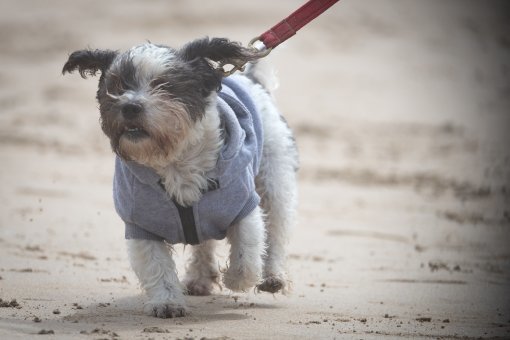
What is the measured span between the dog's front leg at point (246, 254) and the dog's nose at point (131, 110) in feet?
3.26

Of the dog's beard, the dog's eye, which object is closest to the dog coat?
the dog's beard

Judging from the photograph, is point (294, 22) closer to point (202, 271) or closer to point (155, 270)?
point (155, 270)

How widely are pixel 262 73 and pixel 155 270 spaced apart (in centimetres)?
205

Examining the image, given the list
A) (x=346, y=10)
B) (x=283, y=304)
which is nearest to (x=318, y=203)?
(x=283, y=304)

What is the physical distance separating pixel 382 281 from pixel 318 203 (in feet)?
14.0

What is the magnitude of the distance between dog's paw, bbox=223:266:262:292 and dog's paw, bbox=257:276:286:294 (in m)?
0.38

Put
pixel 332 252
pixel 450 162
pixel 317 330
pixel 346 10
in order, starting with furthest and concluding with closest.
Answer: pixel 346 10 < pixel 450 162 < pixel 332 252 < pixel 317 330

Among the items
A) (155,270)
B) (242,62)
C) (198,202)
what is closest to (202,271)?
(155,270)

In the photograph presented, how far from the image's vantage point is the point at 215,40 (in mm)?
5160

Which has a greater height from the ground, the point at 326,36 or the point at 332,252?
the point at 326,36

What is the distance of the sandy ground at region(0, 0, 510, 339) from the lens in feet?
17.3

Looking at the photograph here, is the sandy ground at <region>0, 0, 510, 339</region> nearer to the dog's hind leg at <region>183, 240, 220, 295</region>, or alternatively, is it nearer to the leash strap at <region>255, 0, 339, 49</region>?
the dog's hind leg at <region>183, 240, 220, 295</region>

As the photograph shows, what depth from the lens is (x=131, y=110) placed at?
4797 millimetres

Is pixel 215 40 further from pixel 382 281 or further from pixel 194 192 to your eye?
pixel 382 281
